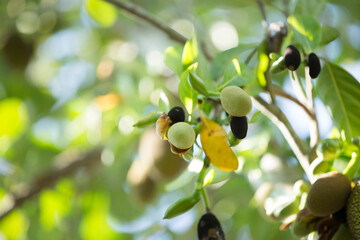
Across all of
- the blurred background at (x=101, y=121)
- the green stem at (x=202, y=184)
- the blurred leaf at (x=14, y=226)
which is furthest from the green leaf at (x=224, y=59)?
the blurred leaf at (x=14, y=226)

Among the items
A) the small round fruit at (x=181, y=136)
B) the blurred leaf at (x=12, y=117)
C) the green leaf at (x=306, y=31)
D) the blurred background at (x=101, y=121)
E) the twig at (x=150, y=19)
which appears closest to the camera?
the small round fruit at (x=181, y=136)

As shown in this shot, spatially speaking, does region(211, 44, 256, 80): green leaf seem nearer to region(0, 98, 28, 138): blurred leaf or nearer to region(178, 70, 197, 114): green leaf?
region(178, 70, 197, 114): green leaf

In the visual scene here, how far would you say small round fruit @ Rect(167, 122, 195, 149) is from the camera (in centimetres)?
55

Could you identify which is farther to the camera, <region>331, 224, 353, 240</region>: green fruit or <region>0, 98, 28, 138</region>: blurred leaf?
<region>0, 98, 28, 138</region>: blurred leaf

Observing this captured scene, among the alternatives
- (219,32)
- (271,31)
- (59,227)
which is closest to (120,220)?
(59,227)

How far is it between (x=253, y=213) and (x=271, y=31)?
0.77m

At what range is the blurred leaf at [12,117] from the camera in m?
2.04

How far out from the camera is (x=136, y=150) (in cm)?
177

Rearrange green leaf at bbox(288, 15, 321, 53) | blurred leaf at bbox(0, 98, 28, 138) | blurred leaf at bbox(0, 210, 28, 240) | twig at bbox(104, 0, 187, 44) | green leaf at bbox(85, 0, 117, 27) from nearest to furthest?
1. green leaf at bbox(288, 15, 321, 53)
2. twig at bbox(104, 0, 187, 44)
3. green leaf at bbox(85, 0, 117, 27)
4. blurred leaf at bbox(0, 210, 28, 240)
5. blurred leaf at bbox(0, 98, 28, 138)

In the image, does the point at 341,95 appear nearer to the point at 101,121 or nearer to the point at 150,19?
the point at 150,19

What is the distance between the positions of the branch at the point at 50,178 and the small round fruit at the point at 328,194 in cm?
115

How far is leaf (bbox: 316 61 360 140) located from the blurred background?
510 millimetres

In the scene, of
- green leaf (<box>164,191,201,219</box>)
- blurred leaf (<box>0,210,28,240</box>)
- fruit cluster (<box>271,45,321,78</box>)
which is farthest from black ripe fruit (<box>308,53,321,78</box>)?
blurred leaf (<box>0,210,28,240</box>)

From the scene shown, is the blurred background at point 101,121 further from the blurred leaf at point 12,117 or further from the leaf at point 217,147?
the leaf at point 217,147
